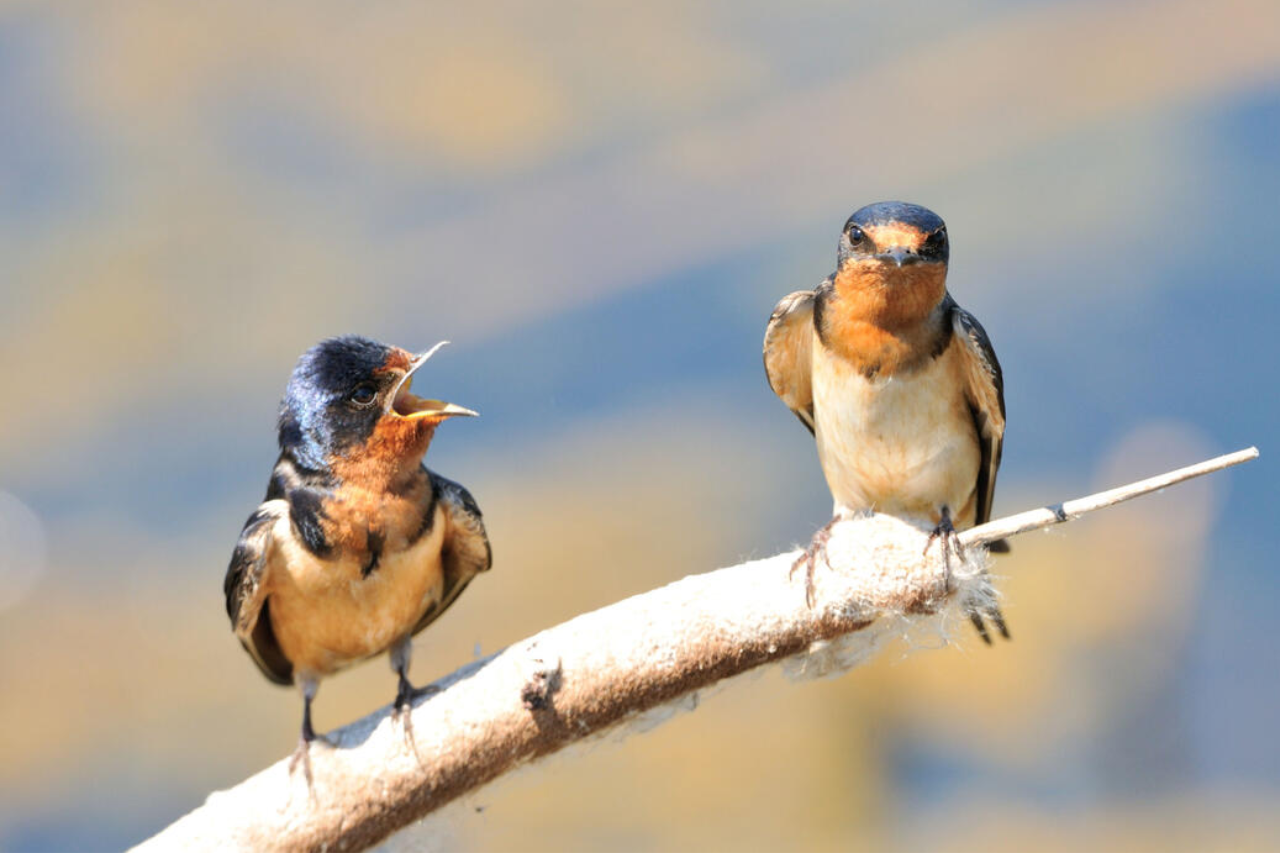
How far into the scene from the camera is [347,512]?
2.52m

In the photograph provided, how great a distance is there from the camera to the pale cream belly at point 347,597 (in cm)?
255

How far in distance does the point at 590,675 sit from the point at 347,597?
58cm

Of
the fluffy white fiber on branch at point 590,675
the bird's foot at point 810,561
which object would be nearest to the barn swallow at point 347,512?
the fluffy white fiber on branch at point 590,675

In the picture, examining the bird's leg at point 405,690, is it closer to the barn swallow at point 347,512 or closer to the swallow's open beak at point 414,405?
the barn swallow at point 347,512

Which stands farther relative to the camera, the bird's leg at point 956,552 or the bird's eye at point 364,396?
the bird's eye at point 364,396

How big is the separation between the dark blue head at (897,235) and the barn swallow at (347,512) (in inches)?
29.4

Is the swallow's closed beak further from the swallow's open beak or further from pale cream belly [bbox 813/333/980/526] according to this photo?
the swallow's open beak

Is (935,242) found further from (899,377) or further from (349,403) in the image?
(349,403)

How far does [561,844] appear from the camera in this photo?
5.75 meters

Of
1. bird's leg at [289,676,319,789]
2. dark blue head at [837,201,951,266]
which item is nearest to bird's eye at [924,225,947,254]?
dark blue head at [837,201,951,266]

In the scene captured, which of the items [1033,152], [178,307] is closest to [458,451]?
[178,307]

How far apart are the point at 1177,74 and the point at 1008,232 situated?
60.1 inches

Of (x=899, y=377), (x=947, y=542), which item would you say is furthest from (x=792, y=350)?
(x=947, y=542)

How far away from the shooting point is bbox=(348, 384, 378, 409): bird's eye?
252cm
